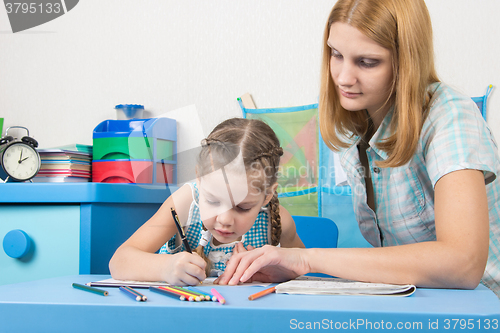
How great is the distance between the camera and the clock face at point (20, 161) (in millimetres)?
1389

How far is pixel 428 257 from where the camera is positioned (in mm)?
616

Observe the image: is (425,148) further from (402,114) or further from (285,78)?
(285,78)

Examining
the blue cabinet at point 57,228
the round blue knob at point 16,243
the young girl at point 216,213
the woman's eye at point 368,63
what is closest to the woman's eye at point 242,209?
the young girl at point 216,213

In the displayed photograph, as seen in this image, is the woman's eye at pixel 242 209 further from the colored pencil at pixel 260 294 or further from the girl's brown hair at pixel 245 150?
the colored pencil at pixel 260 294

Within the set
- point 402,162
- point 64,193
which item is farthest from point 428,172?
point 64,193

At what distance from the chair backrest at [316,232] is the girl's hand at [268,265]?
1.79ft

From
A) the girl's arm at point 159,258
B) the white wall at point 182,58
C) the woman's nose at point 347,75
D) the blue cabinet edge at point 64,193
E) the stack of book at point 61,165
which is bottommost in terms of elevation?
the girl's arm at point 159,258

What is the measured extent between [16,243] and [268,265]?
0.79 meters

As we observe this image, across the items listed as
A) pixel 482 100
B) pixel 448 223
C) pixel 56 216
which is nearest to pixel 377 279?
pixel 448 223

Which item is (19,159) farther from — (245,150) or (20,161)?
(245,150)

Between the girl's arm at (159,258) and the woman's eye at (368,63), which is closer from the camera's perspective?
the girl's arm at (159,258)

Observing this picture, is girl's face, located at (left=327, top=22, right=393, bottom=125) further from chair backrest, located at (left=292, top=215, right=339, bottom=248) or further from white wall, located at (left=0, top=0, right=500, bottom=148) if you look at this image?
white wall, located at (left=0, top=0, right=500, bottom=148)

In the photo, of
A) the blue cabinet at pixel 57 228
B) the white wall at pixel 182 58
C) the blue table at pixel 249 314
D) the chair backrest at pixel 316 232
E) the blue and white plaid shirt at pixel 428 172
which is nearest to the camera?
the blue table at pixel 249 314

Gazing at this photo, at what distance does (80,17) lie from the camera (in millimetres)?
1875
